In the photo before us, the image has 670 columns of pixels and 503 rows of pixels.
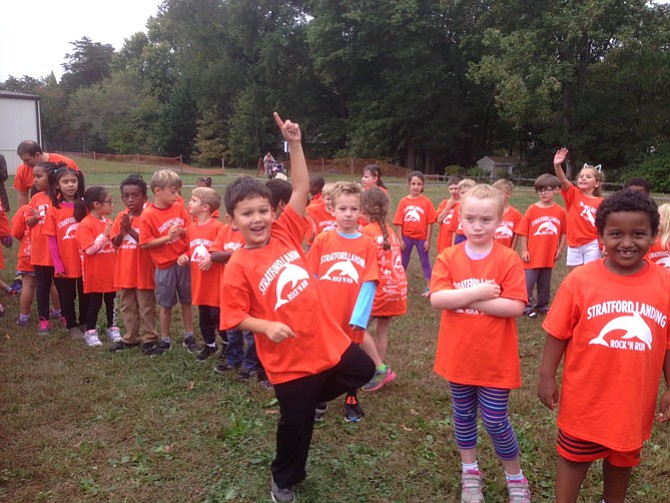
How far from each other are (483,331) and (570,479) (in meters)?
0.87

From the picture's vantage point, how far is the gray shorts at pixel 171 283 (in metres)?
5.72

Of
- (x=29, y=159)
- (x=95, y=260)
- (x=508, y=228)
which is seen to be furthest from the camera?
(x=508, y=228)

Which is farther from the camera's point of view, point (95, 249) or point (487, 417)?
point (95, 249)

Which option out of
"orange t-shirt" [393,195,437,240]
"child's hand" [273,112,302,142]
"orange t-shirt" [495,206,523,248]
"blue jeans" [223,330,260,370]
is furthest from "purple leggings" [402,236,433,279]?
"child's hand" [273,112,302,142]

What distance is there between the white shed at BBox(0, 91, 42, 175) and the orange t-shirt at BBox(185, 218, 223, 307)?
3505 cm

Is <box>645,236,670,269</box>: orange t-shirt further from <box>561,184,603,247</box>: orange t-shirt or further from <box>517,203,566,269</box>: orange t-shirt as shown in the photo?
<box>517,203,566,269</box>: orange t-shirt

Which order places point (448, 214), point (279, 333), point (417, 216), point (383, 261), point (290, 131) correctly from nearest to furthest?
point (279, 333)
point (290, 131)
point (383, 261)
point (448, 214)
point (417, 216)

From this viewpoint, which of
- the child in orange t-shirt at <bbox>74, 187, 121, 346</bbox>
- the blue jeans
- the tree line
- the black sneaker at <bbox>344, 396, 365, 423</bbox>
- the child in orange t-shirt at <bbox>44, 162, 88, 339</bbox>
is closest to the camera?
the black sneaker at <bbox>344, 396, 365, 423</bbox>

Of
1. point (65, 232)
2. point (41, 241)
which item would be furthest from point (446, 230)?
point (41, 241)

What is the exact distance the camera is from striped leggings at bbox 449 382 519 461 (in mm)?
3146

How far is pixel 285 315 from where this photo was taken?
3088 mm

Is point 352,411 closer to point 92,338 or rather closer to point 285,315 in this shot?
point 285,315

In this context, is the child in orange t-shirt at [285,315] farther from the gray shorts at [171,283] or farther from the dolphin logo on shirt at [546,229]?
the dolphin logo on shirt at [546,229]

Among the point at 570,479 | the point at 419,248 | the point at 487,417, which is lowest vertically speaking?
the point at 570,479
